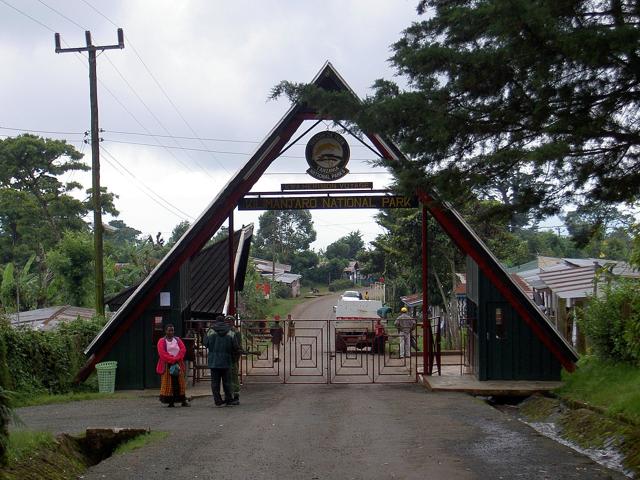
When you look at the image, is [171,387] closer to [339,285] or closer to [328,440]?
[328,440]

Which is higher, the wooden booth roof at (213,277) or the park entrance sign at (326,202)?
the park entrance sign at (326,202)

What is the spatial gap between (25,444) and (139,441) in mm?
2122

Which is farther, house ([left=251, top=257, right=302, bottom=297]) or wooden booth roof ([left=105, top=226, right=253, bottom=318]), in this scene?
house ([left=251, top=257, right=302, bottom=297])

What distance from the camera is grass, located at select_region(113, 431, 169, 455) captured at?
10.2m

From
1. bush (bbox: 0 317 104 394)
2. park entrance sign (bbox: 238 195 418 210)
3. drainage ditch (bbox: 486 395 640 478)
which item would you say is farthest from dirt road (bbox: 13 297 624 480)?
park entrance sign (bbox: 238 195 418 210)

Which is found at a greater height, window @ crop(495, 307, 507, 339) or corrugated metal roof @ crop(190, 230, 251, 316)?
corrugated metal roof @ crop(190, 230, 251, 316)

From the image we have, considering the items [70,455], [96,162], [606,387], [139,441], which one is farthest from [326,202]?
[70,455]

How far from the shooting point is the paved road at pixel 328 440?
8805mm

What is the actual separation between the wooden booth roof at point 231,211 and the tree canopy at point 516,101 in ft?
30.4

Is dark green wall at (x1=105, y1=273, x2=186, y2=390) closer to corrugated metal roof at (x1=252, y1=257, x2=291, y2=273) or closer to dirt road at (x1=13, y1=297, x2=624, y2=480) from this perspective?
dirt road at (x1=13, y1=297, x2=624, y2=480)

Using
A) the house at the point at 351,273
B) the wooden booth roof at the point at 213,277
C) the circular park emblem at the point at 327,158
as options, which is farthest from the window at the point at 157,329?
the house at the point at 351,273

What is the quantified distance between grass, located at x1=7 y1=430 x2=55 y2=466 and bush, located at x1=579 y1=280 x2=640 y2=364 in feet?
29.9

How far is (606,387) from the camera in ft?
47.3

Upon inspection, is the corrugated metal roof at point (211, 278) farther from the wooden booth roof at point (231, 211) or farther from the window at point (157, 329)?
the wooden booth roof at point (231, 211)
